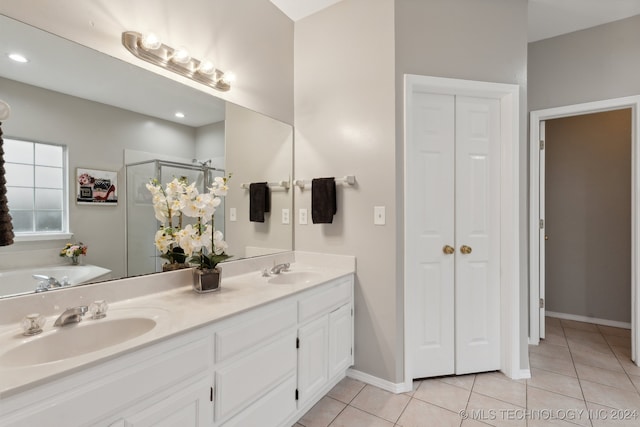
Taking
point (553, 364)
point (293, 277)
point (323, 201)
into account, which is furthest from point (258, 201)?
point (553, 364)

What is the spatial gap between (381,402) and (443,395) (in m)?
0.44

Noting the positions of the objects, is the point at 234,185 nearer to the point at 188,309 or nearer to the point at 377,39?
the point at 188,309

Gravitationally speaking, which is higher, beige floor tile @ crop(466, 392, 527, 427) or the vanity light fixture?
the vanity light fixture

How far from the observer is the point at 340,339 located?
6.73ft

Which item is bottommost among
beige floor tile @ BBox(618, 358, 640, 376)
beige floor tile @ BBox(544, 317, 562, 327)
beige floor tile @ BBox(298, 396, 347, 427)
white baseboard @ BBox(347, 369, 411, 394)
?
beige floor tile @ BBox(298, 396, 347, 427)

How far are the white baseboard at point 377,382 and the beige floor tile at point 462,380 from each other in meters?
0.35

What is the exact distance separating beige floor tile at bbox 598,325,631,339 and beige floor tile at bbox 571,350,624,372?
61cm

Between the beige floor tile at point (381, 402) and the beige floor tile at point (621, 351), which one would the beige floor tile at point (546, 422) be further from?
the beige floor tile at point (621, 351)

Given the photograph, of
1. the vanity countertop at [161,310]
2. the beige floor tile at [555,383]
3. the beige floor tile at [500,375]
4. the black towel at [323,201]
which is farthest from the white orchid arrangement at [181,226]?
the beige floor tile at [555,383]

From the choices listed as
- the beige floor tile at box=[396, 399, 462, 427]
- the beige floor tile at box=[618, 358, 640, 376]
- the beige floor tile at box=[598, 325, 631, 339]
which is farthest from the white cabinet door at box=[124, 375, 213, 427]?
the beige floor tile at box=[598, 325, 631, 339]

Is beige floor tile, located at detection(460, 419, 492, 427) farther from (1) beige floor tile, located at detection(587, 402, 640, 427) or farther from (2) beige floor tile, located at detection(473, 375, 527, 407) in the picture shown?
(1) beige floor tile, located at detection(587, 402, 640, 427)

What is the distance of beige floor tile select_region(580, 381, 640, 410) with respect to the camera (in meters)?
1.93

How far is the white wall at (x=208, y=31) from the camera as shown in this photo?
1.31m

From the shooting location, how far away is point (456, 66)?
85.1 inches
